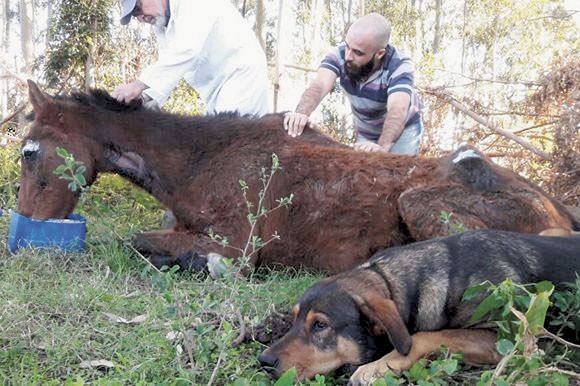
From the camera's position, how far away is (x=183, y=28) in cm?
711

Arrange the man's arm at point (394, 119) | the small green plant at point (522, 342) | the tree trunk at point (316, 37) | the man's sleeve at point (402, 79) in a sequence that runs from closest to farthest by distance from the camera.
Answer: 1. the small green plant at point (522, 342)
2. the man's arm at point (394, 119)
3. the man's sleeve at point (402, 79)
4. the tree trunk at point (316, 37)

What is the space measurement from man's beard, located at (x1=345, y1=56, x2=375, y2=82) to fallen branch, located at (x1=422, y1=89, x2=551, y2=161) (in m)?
2.83

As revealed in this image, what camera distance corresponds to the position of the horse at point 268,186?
221 inches

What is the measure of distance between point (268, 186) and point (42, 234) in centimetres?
197

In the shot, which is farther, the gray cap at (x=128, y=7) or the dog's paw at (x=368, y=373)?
the gray cap at (x=128, y=7)

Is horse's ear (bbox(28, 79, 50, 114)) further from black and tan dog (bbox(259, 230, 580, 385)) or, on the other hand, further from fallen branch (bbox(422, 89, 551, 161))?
fallen branch (bbox(422, 89, 551, 161))

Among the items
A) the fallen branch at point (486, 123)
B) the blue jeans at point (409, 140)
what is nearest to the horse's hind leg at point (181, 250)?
the blue jeans at point (409, 140)

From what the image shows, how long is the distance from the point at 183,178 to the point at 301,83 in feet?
62.3

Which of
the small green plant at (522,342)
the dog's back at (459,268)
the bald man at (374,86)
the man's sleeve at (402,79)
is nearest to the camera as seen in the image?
the small green plant at (522,342)

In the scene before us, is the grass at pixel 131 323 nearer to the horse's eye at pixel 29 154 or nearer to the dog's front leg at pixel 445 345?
the dog's front leg at pixel 445 345

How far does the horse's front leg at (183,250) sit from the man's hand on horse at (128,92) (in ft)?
4.45

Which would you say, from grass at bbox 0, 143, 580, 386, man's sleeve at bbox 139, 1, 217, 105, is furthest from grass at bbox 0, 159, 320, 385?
man's sleeve at bbox 139, 1, 217, 105

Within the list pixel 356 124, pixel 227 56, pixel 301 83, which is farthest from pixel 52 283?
pixel 301 83

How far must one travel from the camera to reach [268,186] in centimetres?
601
